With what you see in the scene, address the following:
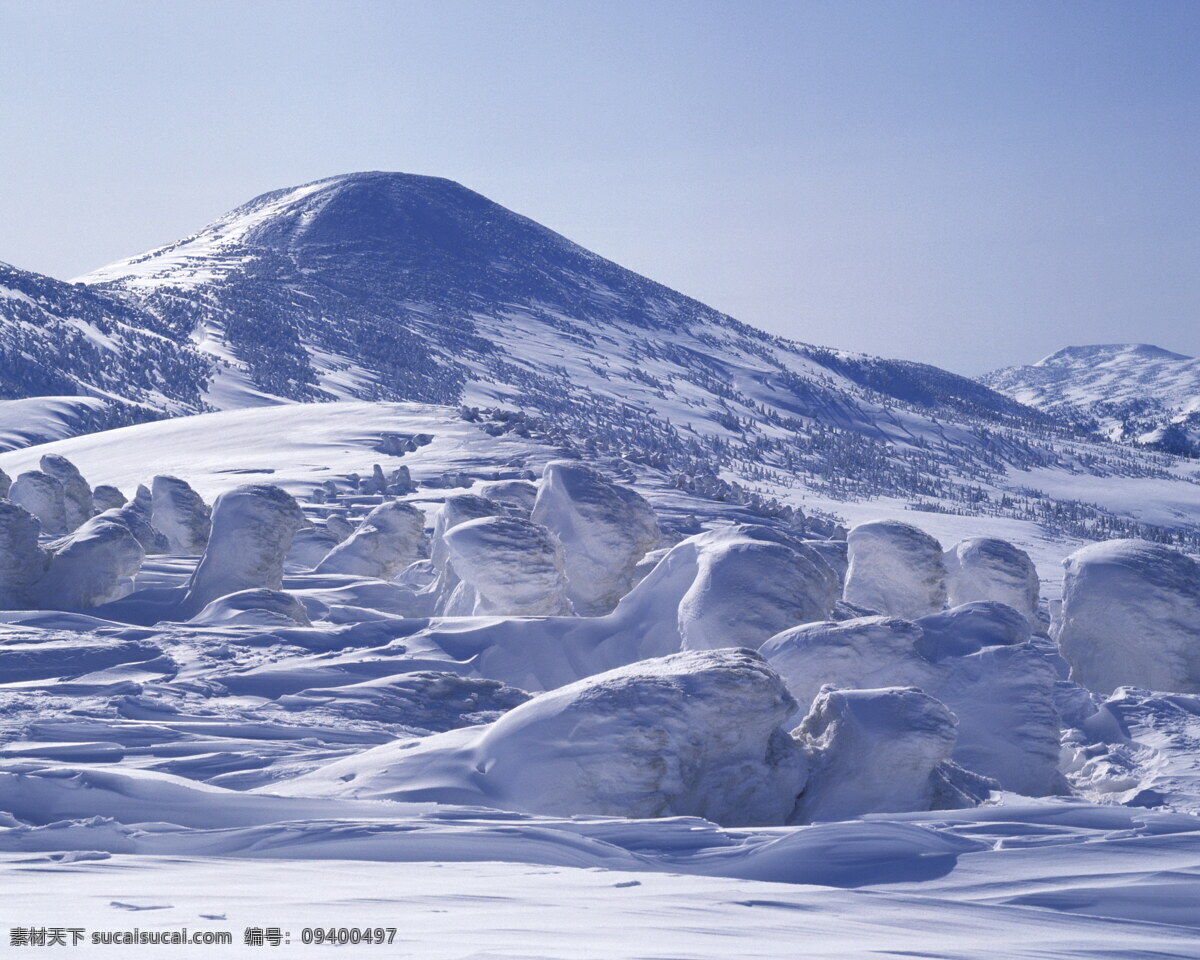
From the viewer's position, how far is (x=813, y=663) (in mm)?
9500

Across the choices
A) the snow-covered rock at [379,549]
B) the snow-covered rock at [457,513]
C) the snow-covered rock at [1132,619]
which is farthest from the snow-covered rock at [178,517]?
the snow-covered rock at [1132,619]

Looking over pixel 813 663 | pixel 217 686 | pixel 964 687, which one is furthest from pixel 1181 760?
pixel 217 686

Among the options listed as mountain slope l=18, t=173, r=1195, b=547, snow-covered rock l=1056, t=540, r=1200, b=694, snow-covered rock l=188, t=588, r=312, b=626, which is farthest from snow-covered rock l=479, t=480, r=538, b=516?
mountain slope l=18, t=173, r=1195, b=547

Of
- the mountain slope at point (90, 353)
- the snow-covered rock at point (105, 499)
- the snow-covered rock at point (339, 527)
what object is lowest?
the snow-covered rock at point (339, 527)

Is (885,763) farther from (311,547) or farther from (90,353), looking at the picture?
(90,353)

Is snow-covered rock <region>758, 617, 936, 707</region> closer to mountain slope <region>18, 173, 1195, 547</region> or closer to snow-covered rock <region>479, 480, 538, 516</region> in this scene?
snow-covered rock <region>479, 480, 538, 516</region>

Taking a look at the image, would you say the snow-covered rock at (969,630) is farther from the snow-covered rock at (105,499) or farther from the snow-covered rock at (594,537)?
the snow-covered rock at (105,499)

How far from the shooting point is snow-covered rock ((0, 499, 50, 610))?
44.0 ft

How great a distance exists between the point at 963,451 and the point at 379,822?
125 meters

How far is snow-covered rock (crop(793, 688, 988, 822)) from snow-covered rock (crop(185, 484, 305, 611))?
9057mm

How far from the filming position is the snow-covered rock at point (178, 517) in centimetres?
2005

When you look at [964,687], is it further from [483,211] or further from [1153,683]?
[483,211]

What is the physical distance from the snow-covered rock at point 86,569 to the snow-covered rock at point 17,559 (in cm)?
14

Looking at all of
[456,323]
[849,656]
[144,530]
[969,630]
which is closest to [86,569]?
[144,530]
